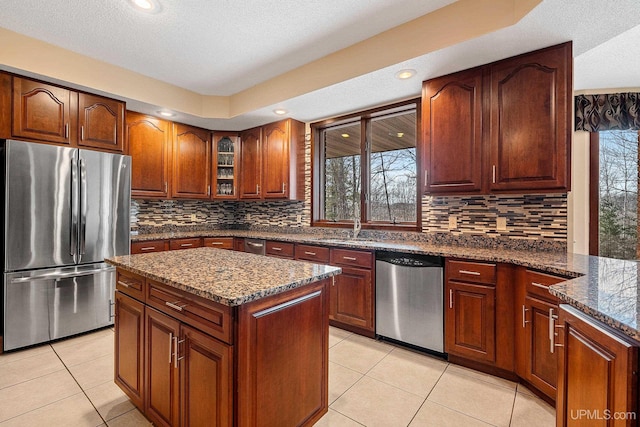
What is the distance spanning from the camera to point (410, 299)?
2.55m

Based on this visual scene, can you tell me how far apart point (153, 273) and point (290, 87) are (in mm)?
2386

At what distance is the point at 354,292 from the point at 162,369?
1834 mm

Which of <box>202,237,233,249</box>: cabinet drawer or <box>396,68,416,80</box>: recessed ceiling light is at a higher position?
<box>396,68,416,80</box>: recessed ceiling light

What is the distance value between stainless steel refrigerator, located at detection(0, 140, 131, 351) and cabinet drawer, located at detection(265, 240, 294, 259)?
1.54m

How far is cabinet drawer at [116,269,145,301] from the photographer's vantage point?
1631 mm

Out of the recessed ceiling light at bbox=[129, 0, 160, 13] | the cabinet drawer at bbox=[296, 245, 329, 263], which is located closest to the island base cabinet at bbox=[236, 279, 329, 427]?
the cabinet drawer at bbox=[296, 245, 329, 263]

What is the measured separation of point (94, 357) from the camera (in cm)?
244

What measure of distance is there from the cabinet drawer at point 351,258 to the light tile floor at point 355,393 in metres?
0.78

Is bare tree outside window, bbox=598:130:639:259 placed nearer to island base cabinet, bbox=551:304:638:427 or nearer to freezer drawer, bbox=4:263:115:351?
island base cabinet, bbox=551:304:638:427

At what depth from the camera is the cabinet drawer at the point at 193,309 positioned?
1.18m

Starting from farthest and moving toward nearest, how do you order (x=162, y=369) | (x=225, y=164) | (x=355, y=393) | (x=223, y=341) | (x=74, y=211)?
(x=225, y=164) < (x=74, y=211) < (x=355, y=393) < (x=162, y=369) < (x=223, y=341)

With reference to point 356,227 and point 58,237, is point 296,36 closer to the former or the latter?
point 356,227

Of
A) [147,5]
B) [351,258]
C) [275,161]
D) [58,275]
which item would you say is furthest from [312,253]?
[147,5]

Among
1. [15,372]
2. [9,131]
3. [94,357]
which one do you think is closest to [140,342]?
[94,357]
